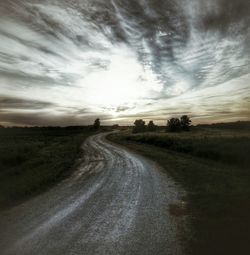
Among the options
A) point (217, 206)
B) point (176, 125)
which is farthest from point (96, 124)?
point (217, 206)

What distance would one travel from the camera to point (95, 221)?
801 centimetres

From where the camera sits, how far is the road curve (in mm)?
6246

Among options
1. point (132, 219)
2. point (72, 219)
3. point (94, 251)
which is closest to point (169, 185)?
point (132, 219)

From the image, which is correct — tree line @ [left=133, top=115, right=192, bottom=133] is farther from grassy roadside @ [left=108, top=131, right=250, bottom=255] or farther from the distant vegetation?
grassy roadside @ [left=108, top=131, right=250, bottom=255]

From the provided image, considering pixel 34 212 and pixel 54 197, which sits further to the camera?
pixel 54 197

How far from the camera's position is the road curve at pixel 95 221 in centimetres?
625

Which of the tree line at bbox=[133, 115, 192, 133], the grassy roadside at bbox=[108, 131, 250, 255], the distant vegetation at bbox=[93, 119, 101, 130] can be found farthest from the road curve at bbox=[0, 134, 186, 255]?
the distant vegetation at bbox=[93, 119, 101, 130]

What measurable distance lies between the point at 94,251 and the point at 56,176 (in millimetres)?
10339

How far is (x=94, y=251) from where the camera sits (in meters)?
6.02

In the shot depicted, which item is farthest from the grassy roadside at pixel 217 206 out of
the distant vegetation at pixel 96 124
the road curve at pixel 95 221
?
the distant vegetation at pixel 96 124

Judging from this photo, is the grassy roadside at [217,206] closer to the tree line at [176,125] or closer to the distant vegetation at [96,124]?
the tree line at [176,125]

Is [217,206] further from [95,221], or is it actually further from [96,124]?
[96,124]

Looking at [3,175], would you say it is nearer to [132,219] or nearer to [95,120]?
[132,219]

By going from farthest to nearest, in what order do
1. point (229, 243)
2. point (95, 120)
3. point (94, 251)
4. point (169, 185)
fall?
point (95, 120) < point (169, 185) < point (229, 243) < point (94, 251)
